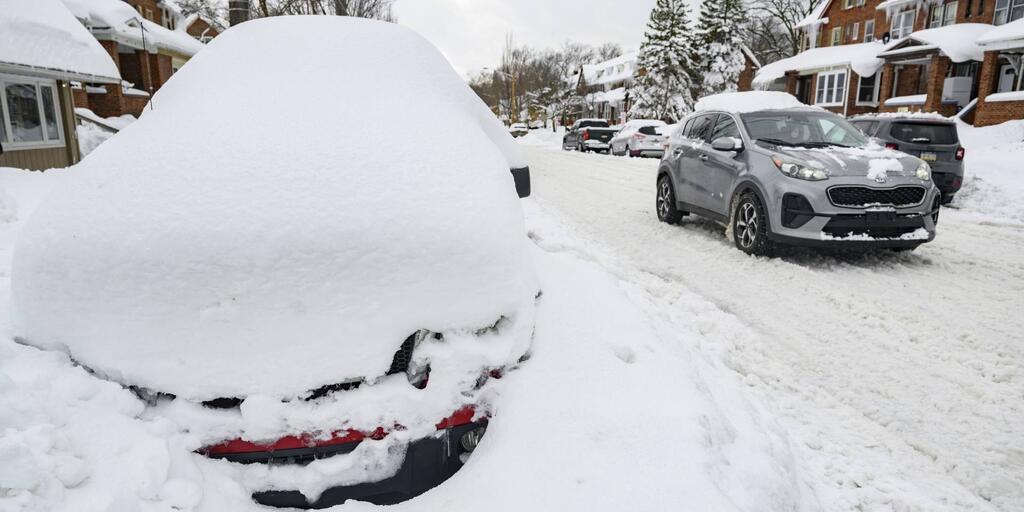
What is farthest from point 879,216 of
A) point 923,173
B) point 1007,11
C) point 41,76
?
point 1007,11

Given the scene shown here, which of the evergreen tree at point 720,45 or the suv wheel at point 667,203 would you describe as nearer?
the suv wheel at point 667,203

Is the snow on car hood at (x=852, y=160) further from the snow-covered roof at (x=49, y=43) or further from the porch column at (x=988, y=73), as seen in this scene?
the porch column at (x=988, y=73)

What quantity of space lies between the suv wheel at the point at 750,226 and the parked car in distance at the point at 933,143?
17.5 ft

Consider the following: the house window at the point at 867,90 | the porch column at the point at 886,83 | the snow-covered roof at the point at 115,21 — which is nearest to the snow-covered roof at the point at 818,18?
the house window at the point at 867,90

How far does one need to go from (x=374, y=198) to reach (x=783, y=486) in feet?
6.98

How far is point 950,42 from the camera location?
26.8m

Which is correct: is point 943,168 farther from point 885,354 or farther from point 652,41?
point 652,41

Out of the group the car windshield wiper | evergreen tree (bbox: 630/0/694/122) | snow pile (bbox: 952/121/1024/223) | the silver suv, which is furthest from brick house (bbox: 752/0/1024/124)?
the car windshield wiper

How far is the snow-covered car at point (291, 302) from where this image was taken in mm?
2027

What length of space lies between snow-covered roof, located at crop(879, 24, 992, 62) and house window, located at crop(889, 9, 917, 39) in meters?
5.18

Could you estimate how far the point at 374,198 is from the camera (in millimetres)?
2244

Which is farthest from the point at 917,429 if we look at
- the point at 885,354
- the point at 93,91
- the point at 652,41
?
the point at 652,41

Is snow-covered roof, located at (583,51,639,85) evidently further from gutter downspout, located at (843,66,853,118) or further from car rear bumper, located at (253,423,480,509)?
car rear bumper, located at (253,423,480,509)

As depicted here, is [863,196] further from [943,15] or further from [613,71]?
[613,71]
